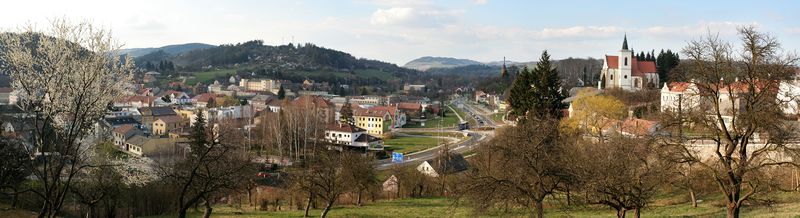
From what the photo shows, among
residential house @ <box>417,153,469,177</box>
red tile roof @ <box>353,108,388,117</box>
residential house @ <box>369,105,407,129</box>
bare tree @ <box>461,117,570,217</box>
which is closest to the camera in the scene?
bare tree @ <box>461,117,570,217</box>

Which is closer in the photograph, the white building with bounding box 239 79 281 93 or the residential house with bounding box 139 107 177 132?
the residential house with bounding box 139 107 177 132

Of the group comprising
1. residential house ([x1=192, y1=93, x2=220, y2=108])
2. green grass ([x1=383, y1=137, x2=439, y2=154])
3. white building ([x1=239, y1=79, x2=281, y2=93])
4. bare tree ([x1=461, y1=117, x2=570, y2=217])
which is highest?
white building ([x1=239, y1=79, x2=281, y2=93])

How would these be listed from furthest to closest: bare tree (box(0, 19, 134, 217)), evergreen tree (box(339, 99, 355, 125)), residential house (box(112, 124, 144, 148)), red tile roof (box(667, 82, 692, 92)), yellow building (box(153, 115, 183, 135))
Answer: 1. evergreen tree (box(339, 99, 355, 125))
2. yellow building (box(153, 115, 183, 135))
3. residential house (box(112, 124, 144, 148))
4. red tile roof (box(667, 82, 692, 92))
5. bare tree (box(0, 19, 134, 217))

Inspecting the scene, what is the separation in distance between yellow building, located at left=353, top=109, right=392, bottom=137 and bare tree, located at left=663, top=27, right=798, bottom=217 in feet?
198

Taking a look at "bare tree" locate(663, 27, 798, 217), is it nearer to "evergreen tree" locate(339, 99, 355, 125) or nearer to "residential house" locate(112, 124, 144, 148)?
"residential house" locate(112, 124, 144, 148)

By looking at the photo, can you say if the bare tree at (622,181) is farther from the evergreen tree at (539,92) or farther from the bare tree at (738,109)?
the evergreen tree at (539,92)

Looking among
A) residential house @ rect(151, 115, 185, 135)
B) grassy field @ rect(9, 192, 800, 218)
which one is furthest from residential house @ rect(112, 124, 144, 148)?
grassy field @ rect(9, 192, 800, 218)

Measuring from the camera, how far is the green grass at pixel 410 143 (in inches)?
2234

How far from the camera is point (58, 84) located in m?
9.95

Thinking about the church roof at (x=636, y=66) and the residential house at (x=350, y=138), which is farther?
the church roof at (x=636, y=66)

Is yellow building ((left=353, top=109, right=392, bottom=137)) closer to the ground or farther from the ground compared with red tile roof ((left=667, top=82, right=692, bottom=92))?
closer to the ground

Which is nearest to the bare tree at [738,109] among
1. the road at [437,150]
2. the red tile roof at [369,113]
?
the road at [437,150]

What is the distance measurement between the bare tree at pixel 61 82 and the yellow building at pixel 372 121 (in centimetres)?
6241

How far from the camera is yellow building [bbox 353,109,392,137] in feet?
244
